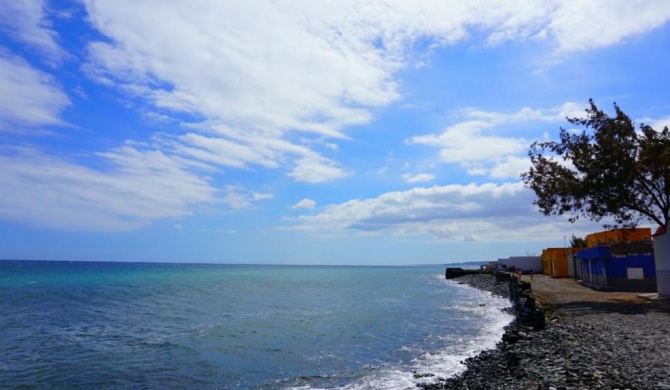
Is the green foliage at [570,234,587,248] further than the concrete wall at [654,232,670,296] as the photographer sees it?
Yes

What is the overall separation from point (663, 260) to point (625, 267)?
9505 millimetres

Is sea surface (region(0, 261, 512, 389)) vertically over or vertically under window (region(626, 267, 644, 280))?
under

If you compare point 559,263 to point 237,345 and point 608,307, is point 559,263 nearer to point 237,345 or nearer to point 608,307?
point 608,307

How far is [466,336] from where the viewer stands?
25.4 metres

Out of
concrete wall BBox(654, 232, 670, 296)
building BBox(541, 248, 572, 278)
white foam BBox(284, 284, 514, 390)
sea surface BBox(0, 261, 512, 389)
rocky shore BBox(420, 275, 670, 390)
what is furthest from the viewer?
building BBox(541, 248, 572, 278)

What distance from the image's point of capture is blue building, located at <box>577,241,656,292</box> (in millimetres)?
37906

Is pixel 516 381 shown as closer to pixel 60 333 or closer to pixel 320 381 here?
pixel 320 381

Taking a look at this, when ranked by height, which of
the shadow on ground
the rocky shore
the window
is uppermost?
the window

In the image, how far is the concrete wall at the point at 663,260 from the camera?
29.1m

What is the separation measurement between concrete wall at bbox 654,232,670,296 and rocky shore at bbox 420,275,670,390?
6284 mm

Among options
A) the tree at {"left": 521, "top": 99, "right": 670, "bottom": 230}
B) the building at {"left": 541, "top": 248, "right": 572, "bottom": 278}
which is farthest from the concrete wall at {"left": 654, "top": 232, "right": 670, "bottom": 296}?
the building at {"left": 541, "top": 248, "right": 572, "bottom": 278}

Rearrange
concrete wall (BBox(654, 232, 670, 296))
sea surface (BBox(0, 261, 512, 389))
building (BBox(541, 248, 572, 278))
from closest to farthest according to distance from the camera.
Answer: sea surface (BBox(0, 261, 512, 389))
concrete wall (BBox(654, 232, 670, 296))
building (BBox(541, 248, 572, 278))

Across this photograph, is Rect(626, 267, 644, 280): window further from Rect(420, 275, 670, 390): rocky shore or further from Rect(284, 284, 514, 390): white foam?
Rect(420, 275, 670, 390): rocky shore

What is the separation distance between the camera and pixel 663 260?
29.8 metres
